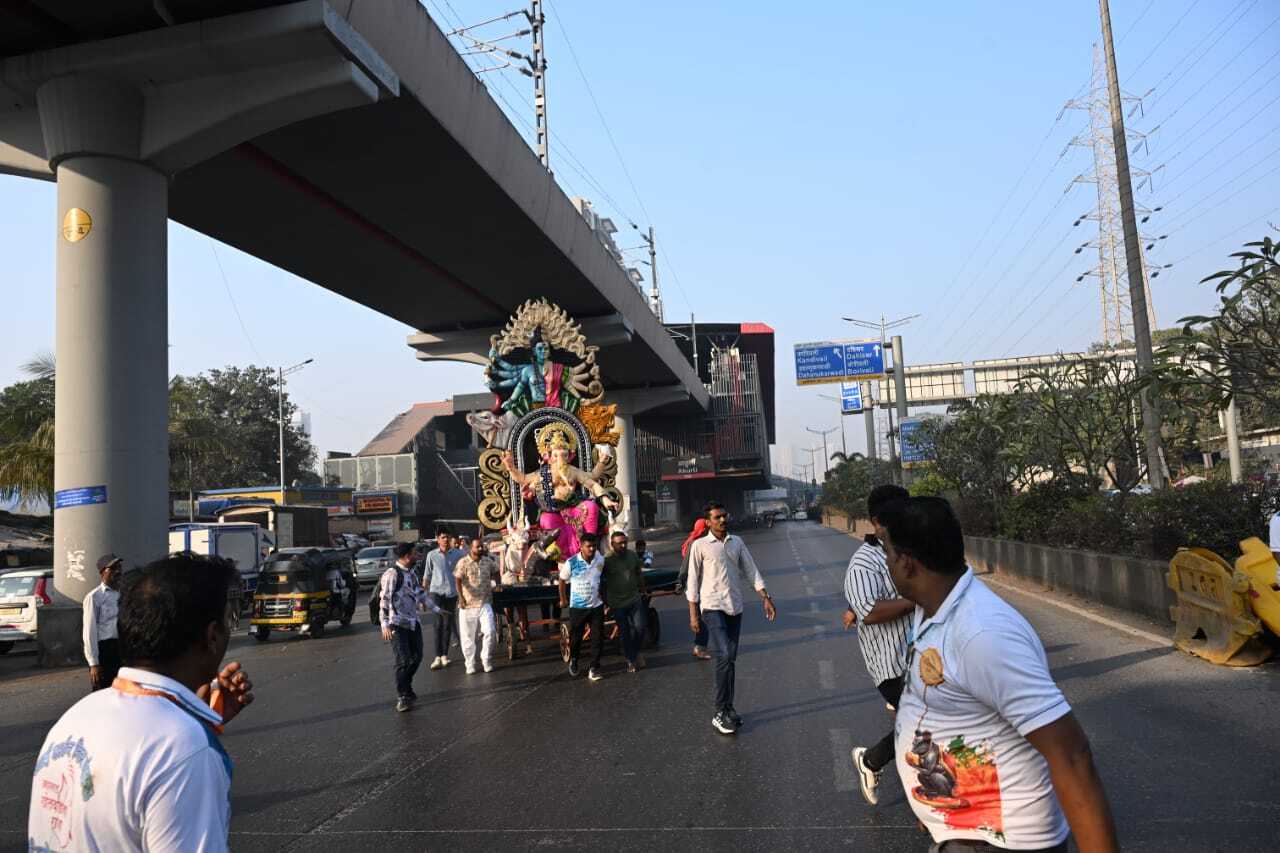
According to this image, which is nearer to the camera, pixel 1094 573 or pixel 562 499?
pixel 1094 573

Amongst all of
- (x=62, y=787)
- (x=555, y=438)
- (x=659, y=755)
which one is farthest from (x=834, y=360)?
(x=62, y=787)

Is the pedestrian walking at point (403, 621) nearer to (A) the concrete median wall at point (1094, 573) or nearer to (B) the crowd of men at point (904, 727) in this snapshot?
(B) the crowd of men at point (904, 727)

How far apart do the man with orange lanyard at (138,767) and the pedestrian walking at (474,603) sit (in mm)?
9886

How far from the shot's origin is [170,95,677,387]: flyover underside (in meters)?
17.7

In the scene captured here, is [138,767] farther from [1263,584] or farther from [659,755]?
[1263,584]

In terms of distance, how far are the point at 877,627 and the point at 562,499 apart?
9.39 metres

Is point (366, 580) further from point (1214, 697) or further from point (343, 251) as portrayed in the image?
point (1214, 697)

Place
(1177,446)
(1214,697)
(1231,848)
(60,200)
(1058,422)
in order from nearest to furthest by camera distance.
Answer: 1. (1231,848)
2. (1214,697)
3. (60,200)
4. (1058,422)
5. (1177,446)

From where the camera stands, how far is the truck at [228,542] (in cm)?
2367

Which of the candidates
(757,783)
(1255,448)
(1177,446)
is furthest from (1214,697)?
(1255,448)

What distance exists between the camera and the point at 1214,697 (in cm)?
804

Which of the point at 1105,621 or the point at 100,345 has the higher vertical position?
the point at 100,345

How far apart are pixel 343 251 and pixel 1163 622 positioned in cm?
1935

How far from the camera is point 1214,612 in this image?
9.65 m
